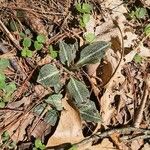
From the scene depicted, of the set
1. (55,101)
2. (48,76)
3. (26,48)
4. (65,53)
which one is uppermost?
(26,48)

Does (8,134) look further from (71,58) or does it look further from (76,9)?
(76,9)

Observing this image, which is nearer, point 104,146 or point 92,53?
point 104,146

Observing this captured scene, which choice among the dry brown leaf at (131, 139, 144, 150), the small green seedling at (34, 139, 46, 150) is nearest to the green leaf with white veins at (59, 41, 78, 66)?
the small green seedling at (34, 139, 46, 150)

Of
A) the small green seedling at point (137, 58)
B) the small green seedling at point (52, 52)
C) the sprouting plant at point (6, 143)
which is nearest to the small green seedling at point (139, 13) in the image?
the small green seedling at point (137, 58)

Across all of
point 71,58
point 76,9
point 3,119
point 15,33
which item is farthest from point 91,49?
point 3,119

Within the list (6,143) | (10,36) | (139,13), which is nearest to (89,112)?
(6,143)

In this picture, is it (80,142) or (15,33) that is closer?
(80,142)

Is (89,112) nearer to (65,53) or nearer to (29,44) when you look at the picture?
(65,53)
